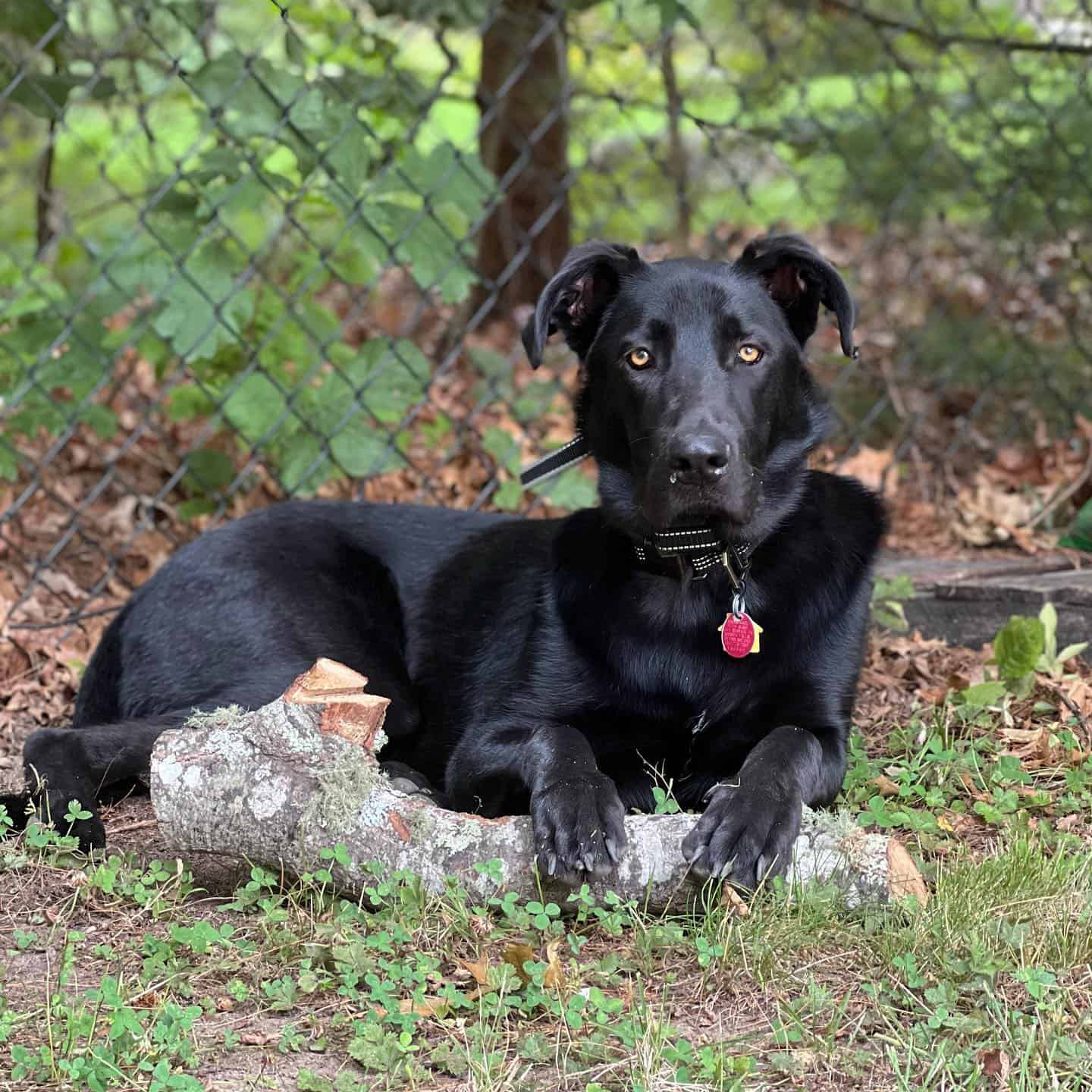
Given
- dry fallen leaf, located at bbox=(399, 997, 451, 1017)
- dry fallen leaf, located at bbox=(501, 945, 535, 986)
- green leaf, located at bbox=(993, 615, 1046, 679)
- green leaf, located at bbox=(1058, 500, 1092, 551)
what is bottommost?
dry fallen leaf, located at bbox=(399, 997, 451, 1017)

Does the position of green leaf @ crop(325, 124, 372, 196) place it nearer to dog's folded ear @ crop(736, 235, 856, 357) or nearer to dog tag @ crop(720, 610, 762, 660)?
dog's folded ear @ crop(736, 235, 856, 357)

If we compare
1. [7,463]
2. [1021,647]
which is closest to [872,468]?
[1021,647]

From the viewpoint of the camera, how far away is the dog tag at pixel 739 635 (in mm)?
2850

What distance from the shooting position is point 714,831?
2.36 meters

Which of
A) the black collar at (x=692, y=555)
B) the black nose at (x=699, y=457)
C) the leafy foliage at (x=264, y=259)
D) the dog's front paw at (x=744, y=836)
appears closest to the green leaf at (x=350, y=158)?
the leafy foliage at (x=264, y=259)

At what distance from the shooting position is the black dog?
2.75m

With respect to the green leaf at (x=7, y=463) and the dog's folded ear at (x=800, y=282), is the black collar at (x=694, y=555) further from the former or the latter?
the green leaf at (x=7, y=463)

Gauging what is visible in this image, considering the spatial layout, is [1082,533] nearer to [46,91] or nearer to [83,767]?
[83,767]

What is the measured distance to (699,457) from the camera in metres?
2.65

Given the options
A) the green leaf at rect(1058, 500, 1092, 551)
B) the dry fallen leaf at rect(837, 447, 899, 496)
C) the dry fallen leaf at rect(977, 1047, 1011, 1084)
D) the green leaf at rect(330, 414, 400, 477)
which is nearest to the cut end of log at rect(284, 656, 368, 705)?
the dry fallen leaf at rect(977, 1047, 1011, 1084)

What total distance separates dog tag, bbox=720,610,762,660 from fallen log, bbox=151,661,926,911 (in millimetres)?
476

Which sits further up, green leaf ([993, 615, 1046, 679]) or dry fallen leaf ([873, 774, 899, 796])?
green leaf ([993, 615, 1046, 679])

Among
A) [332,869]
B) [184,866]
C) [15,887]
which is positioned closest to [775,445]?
[332,869]

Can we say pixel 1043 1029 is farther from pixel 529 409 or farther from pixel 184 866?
pixel 529 409
